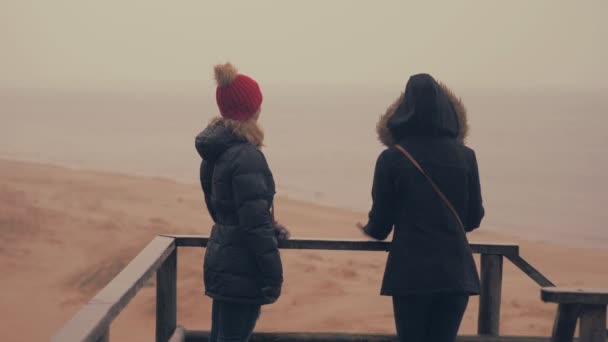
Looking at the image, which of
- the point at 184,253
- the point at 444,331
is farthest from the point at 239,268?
the point at 184,253

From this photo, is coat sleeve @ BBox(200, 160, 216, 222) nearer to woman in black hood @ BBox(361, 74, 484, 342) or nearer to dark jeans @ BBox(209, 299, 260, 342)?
dark jeans @ BBox(209, 299, 260, 342)

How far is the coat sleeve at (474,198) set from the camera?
3410 millimetres

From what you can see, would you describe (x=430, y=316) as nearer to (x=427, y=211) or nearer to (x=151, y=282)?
(x=427, y=211)

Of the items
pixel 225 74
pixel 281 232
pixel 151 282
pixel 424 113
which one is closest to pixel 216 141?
pixel 225 74

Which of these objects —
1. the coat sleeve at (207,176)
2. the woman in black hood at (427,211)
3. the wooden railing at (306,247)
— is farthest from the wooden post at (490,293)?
the coat sleeve at (207,176)

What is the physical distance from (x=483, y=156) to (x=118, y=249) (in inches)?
1134

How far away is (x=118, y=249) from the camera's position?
11.8m

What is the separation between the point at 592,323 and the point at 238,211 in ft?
4.38

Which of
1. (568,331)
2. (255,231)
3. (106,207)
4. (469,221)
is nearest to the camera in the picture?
(568,331)

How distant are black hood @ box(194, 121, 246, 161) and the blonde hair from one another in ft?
0.05

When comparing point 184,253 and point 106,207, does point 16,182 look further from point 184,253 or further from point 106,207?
point 184,253

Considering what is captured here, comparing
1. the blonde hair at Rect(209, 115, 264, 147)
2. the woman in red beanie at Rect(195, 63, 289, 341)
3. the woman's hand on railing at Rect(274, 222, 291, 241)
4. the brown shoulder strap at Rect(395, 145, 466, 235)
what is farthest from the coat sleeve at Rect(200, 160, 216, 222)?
the brown shoulder strap at Rect(395, 145, 466, 235)

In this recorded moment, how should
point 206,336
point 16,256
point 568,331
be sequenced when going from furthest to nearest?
point 16,256, point 206,336, point 568,331

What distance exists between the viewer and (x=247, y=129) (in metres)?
3.45
